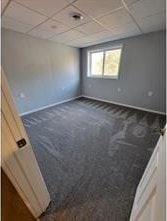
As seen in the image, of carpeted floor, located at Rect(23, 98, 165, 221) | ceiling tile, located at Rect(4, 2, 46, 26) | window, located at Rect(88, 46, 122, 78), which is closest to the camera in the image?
carpeted floor, located at Rect(23, 98, 165, 221)

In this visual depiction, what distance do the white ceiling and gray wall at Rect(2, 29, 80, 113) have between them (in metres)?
0.61

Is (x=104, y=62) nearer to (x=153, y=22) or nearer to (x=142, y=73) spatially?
(x=142, y=73)

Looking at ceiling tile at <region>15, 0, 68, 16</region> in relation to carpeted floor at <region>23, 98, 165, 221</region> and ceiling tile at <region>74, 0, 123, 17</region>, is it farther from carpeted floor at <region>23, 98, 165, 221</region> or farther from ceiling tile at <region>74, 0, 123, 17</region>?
carpeted floor at <region>23, 98, 165, 221</region>

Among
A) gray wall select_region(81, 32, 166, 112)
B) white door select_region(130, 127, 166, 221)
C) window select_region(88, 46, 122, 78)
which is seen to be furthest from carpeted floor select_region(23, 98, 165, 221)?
window select_region(88, 46, 122, 78)

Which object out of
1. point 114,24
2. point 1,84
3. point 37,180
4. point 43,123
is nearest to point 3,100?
point 1,84

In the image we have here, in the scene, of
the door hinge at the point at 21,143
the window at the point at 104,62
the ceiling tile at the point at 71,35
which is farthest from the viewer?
the window at the point at 104,62

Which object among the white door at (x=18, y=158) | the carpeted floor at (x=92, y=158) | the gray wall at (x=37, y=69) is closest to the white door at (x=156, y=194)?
the carpeted floor at (x=92, y=158)

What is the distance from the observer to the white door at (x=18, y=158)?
2.33 feet

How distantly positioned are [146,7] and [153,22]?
0.81 meters

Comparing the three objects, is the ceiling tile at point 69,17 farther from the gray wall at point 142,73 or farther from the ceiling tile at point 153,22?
the gray wall at point 142,73

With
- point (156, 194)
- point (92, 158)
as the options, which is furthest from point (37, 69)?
point (156, 194)

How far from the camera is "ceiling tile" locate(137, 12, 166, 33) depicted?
235 cm

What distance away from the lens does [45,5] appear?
1.83 meters

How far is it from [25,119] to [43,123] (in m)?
0.65
